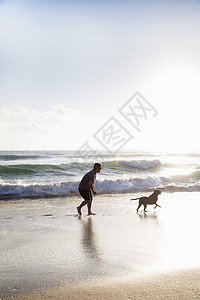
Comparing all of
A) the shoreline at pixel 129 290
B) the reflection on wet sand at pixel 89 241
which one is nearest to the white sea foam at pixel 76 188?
the reflection on wet sand at pixel 89 241

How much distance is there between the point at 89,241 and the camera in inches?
191

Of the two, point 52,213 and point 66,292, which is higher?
point 66,292

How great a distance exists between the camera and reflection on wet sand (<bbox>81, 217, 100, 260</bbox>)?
409 cm

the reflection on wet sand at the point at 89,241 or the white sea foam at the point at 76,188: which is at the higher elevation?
the reflection on wet sand at the point at 89,241

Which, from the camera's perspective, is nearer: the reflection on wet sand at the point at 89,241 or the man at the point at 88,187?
the reflection on wet sand at the point at 89,241

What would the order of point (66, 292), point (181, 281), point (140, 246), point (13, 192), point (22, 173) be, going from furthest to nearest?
point (22, 173), point (13, 192), point (140, 246), point (181, 281), point (66, 292)

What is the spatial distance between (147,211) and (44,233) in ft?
12.1

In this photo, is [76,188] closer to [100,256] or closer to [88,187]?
[88,187]

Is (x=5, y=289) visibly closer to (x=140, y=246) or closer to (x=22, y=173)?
(x=140, y=246)

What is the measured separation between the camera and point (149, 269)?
3441mm

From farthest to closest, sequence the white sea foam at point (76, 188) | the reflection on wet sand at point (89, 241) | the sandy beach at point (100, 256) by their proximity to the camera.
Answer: the white sea foam at point (76, 188)
the reflection on wet sand at point (89, 241)
the sandy beach at point (100, 256)

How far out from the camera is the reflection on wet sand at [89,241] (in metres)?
4.09

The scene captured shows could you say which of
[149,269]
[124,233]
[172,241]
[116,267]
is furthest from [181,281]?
[124,233]

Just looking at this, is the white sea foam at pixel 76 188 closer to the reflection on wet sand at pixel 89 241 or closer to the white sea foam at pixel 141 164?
the reflection on wet sand at pixel 89 241
